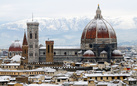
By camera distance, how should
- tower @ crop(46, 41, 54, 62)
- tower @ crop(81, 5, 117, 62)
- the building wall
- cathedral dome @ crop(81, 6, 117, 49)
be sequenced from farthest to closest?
the building wall, tower @ crop(46, 41, 54, 62), cathedral dome @ crop(81, 6, 117, 49), tower @ crop(81, 5, 117, 62)

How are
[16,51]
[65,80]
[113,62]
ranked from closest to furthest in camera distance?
[65,80] < [113,62] < [16,51]

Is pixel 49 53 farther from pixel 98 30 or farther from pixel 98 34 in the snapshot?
pixel 98 30

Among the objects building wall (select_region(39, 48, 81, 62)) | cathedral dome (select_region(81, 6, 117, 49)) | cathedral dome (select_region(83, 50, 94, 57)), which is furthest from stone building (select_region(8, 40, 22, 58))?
cathedral dome (select_region(83, 50, 94, 57))

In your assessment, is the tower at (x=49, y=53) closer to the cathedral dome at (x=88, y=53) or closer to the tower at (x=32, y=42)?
the tower at (x=32, y=42)

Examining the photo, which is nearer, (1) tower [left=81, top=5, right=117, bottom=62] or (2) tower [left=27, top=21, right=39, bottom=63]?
(1) tower [left=81, top=5, right=117, bottom=62]

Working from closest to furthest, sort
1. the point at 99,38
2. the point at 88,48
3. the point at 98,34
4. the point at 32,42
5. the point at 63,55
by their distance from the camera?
the point at 98,34, the point at 99,38, the point at 88,48, the point at 32,42, the point at 63,55

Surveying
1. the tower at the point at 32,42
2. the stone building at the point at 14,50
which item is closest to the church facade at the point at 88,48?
the tower at the point at 32,42

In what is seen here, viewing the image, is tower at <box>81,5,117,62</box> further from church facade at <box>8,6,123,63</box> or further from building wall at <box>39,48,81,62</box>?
building wall at <box>39,48,81,62</box>

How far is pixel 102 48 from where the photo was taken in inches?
6171

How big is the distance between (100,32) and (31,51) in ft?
68.7

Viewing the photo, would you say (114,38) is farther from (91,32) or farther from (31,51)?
(31,51)

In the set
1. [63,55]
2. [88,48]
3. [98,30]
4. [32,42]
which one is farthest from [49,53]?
[98,30]

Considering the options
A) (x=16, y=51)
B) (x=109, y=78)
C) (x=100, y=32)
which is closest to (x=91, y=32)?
(x=100, y=32)

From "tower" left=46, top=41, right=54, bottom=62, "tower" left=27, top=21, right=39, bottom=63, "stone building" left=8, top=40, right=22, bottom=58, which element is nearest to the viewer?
"tower" left=46, top=41, right=54, bottom=62
